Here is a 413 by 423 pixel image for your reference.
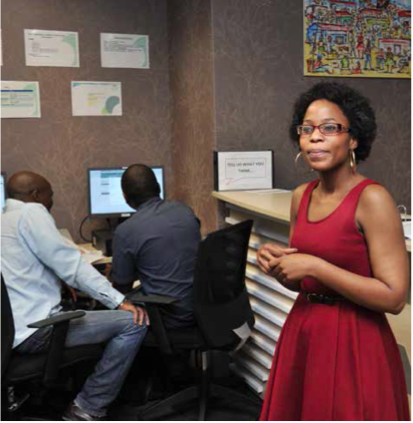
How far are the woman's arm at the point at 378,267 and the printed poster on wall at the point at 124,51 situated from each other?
97.5 inches

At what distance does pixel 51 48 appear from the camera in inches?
125

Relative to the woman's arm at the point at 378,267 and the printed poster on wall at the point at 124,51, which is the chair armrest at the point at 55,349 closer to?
the woman's arm at the point at 378,267

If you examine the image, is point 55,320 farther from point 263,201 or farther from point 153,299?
point 263,201

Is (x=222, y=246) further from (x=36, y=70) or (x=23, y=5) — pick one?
(x=23, y=5)

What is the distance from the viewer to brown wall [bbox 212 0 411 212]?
2.81 meters

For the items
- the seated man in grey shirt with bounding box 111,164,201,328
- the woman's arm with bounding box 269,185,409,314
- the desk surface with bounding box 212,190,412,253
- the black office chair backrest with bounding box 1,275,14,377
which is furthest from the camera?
the seated man in grey shirt with bounding box 111,164,201,328

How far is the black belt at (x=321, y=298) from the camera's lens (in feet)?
4.09

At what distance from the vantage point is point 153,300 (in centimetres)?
224

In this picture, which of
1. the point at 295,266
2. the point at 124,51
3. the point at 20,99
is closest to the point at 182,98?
the point at 124,51

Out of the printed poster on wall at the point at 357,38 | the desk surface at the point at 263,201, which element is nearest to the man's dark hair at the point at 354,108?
the desk surface at the point at 263,201

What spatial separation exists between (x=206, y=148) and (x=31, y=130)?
107cm

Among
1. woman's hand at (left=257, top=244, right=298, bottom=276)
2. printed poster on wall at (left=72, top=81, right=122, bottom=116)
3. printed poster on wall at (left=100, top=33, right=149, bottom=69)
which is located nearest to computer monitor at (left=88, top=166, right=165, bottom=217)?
printed poster on wall at (left=72, top=81, right=122, bottom=116)

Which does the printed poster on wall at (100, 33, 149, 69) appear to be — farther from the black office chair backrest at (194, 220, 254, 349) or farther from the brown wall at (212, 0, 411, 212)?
the black office chair backrest at (194, 220, 254, 349)

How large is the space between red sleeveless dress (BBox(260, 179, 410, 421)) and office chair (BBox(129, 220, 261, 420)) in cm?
91
